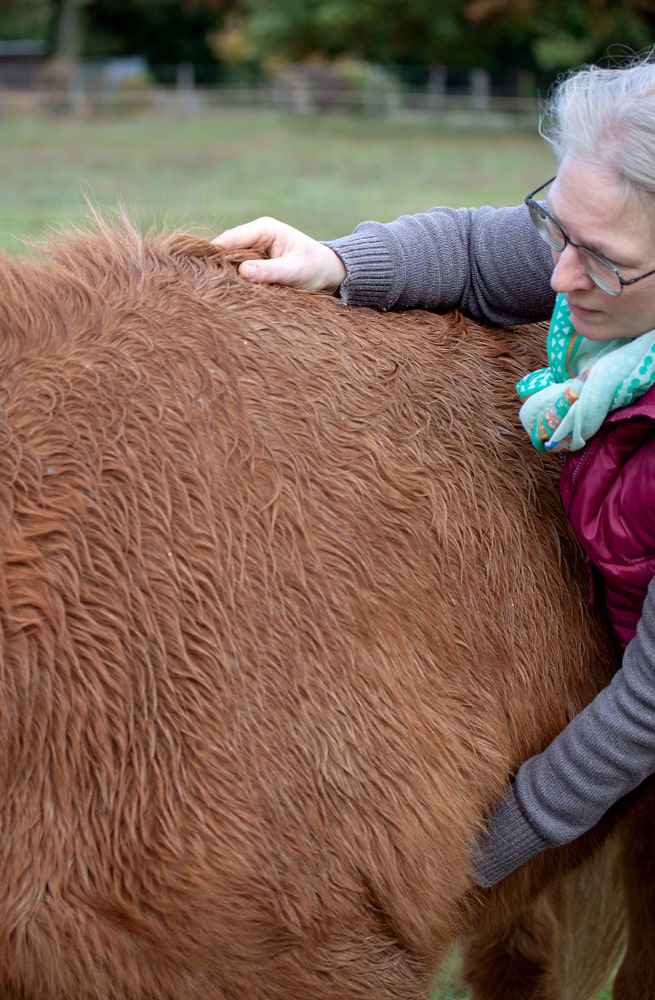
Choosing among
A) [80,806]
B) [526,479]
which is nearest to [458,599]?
[526,479]

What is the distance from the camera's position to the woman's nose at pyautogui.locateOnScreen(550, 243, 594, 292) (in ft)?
5.85

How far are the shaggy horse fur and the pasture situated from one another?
6238 mm

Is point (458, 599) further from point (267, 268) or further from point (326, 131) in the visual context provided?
point (326, 131)

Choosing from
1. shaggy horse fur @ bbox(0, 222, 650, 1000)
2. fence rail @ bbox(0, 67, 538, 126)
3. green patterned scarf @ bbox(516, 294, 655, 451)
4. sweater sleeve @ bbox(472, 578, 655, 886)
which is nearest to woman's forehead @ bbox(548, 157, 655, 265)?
green patterned scarf @ bbox(516, 294, 655, 451)

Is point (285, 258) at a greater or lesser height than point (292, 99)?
greater

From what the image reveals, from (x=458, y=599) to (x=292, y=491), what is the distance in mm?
360

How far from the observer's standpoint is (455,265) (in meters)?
2.18

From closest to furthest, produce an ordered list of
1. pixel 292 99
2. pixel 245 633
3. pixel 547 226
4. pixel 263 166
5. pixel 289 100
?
pixel 245 633 < pixel 547 226 < pixel 263 166 < pixel 292 99 < pixel 289 100

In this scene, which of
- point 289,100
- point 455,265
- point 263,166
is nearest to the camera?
point 455,265

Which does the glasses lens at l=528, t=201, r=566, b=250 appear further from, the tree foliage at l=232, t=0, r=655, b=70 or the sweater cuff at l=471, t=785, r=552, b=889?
the tree foliage at l=232, t=0, r=655, b=70

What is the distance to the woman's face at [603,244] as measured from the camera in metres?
1.71

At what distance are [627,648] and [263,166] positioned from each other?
18.2 meters

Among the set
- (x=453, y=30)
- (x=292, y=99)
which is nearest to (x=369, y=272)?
(x=292, y=99)

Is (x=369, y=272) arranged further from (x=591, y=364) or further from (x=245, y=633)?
(x=245, y=633)
